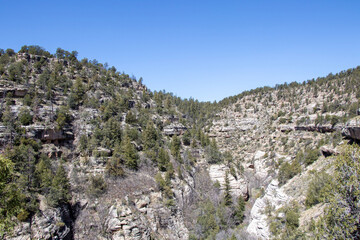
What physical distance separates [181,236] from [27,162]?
1133 inches

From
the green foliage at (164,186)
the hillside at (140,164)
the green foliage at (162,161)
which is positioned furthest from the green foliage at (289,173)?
the green foliage at (162,161)

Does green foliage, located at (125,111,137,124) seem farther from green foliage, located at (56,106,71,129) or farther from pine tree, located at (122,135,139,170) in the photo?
pine tree, located at (122,135,139,170)

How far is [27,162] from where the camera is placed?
35.0 m

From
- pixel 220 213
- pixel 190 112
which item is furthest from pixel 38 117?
pixel 190 112

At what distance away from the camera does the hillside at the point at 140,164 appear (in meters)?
32.3

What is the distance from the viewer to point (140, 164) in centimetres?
4866

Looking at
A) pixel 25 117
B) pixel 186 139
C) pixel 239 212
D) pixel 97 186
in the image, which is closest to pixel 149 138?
pixel 186 139

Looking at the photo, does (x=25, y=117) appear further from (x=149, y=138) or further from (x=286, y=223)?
(x=286, y=223)

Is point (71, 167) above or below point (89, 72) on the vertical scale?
below

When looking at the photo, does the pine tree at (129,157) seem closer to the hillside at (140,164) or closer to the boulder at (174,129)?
the hillside at (140,164)

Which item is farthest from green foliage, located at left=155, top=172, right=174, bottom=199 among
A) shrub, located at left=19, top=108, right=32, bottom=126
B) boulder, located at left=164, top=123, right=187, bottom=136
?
shrub, located at left=19, top=108, right=32, bottom=126

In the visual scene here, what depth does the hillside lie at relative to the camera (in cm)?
3234

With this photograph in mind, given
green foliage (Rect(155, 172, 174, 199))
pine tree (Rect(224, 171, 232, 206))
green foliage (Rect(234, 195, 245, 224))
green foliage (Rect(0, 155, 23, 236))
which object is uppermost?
green foliage (Rect(0, 155, 23, 236))

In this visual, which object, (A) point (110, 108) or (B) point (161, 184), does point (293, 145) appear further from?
(A) point (110, 108)
